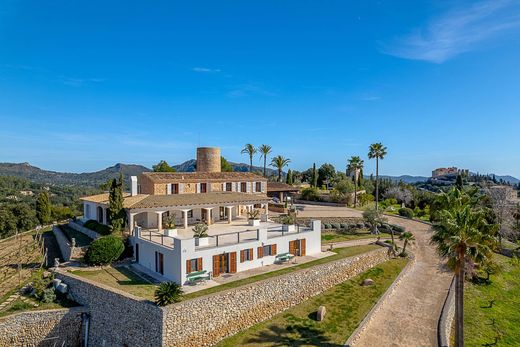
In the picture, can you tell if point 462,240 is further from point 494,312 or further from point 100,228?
point 100,228

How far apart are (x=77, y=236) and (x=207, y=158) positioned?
18384 mm

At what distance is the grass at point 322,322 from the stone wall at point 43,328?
361 inches

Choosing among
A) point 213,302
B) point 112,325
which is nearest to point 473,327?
point 213,302

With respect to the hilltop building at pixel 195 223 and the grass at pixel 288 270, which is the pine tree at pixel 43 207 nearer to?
the hilltop building at pixel 195 223

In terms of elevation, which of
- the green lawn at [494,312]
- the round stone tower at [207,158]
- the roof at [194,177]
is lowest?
the green lawn at [494,312]

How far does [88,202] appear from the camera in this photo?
102 feet

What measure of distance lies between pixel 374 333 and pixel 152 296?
41.8ft

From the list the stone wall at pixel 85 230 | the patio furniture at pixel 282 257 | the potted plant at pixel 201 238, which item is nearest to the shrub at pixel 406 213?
the patio furniture at pixel 282 257

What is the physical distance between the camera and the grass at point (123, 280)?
18297 millimetres

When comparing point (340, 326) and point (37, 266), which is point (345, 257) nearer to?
point (340, 326)

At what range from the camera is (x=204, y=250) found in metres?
19.8

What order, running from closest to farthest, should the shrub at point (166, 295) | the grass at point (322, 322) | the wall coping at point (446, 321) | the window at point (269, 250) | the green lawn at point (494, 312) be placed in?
the shrub at point (166, 295), the wall coping at point (446, 321), the grass at point (322, 322), the green lawn at point (494, 312), the window at point (269, 250)

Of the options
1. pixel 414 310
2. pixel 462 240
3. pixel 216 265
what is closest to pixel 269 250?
pixel 216 265

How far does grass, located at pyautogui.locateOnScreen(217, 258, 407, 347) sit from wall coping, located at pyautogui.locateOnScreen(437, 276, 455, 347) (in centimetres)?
388
